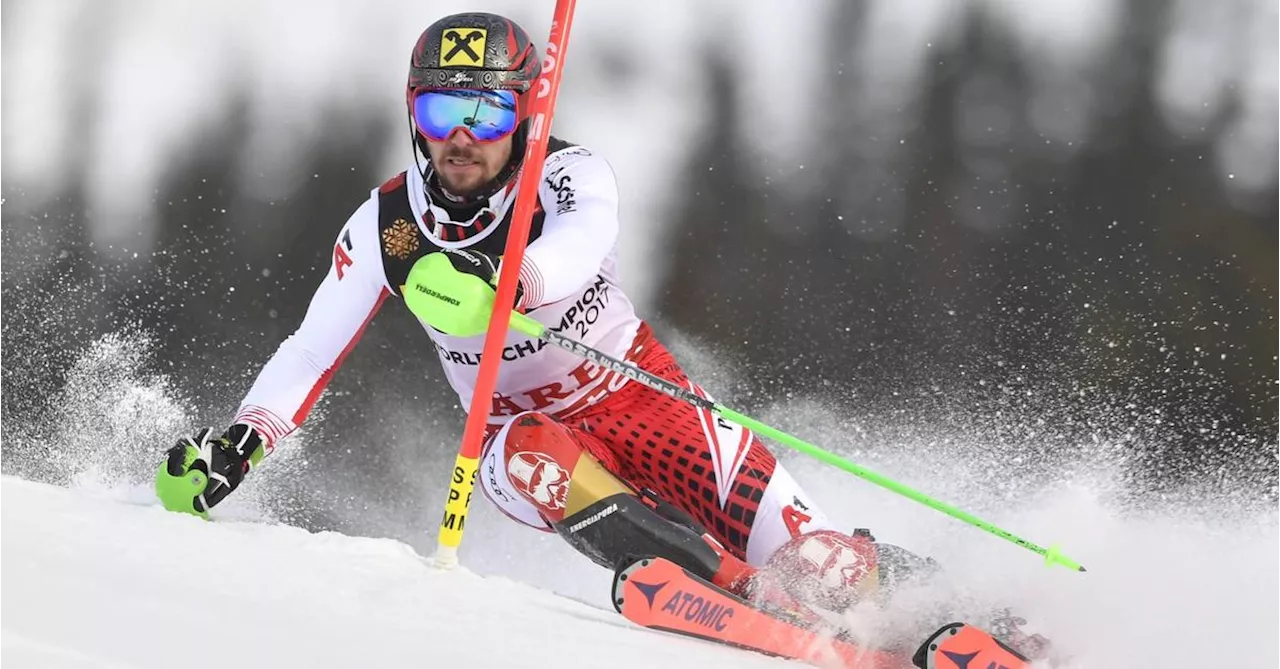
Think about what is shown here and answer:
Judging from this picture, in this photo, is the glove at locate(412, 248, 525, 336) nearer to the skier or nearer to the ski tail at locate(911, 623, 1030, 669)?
the skier

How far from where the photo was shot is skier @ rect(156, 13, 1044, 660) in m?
2.64

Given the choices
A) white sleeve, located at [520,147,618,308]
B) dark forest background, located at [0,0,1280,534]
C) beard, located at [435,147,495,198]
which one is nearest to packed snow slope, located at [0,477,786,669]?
white sleeve, located at [520,147,618,308]

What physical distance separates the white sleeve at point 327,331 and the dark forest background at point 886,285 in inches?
121

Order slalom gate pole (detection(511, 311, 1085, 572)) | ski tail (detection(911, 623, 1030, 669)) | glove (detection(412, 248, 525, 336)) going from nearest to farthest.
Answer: ski tail (detection(911, 623, 1030, 669))
glove (detection(412, 248, 525, 336))
slalom gate pole (detection(511, 311, 1085, 572))

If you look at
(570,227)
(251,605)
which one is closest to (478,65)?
(570,227)

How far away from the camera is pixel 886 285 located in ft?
21.0

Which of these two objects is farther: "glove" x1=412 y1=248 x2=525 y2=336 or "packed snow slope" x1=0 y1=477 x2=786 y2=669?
"glove" x1=412 y1=248 x2=525 y2=336

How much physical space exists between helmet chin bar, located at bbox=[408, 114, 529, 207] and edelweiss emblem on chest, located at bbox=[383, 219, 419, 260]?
0.10 metres

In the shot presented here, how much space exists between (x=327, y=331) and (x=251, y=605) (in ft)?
4.33

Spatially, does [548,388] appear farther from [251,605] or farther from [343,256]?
[251,605]

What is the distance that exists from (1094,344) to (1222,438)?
67 centimetres

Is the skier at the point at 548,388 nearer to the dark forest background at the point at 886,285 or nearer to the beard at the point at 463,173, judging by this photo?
the beard at the point at 463,173

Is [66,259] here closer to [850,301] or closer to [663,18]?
[663,18]

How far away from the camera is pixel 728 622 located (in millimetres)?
2408
